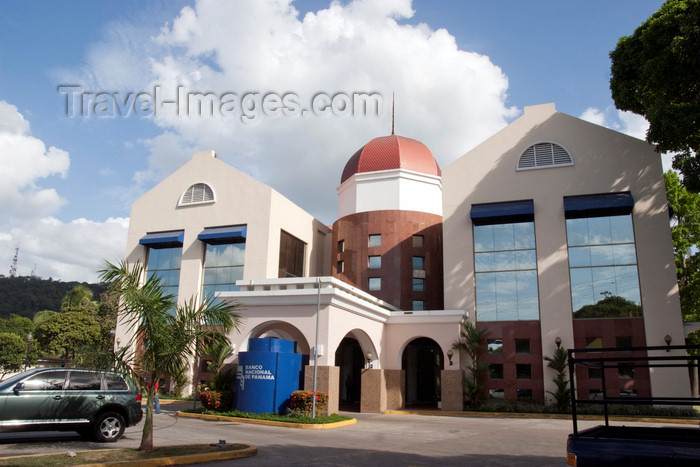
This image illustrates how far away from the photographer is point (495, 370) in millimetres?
26875

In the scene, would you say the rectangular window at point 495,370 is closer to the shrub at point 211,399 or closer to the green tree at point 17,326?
the shrub at point 211,399

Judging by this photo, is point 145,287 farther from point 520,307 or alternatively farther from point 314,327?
point 520,307

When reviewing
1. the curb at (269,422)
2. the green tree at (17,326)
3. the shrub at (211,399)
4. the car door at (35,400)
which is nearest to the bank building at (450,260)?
the curb at (269,422)

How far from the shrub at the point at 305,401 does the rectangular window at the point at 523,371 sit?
1130 centimetres

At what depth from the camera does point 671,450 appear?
5.64 metres

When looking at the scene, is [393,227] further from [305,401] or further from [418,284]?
[305,401]

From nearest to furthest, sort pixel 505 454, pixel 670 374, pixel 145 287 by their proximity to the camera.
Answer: pixel 145 287, pixel 505 454, pixel 670 374

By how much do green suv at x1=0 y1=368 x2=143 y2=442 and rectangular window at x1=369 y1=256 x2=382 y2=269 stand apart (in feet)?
66.6

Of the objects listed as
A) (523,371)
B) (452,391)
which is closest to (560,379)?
(523,371)

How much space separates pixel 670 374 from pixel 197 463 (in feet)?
73.0

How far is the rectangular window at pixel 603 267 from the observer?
2606cm

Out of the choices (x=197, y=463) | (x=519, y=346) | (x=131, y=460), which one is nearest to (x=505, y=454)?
(x=197, y=463)

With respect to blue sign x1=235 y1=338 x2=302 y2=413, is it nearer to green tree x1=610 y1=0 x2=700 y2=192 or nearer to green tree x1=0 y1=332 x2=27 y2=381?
green tree x1=610 y1=0 x2=700 y2=192

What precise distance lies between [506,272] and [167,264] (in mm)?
20375
